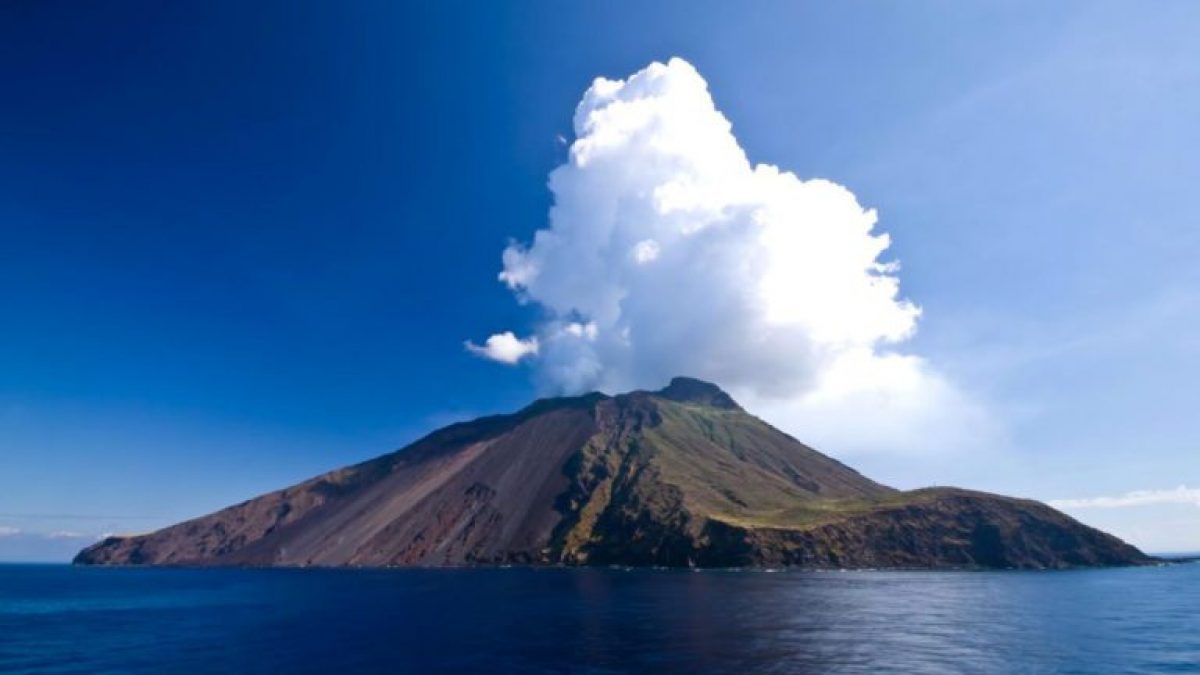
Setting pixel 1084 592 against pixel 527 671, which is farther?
pixel 1084 592

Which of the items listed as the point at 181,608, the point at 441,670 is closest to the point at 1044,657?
the point at 441,670

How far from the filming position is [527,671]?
65.6 meters

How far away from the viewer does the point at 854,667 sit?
6675cm

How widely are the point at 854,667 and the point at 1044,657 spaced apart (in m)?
25.1

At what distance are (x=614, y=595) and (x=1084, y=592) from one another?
110841 millimetres

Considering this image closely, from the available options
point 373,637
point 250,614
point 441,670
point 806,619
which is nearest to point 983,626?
point 806,619

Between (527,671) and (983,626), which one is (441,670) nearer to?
(527,671)

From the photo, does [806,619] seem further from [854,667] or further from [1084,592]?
[1084,592]

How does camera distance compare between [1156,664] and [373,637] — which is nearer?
[1156,664]

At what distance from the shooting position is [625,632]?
3543 inches

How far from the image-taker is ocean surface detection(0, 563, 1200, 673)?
234 ft

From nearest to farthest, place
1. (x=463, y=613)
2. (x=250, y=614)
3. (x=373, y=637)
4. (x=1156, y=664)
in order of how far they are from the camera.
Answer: (x=1156, y=664)
(x=373, y=637)
(x=463, y=613)
(x=250, y=614)

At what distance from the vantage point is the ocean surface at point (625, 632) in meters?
71.4

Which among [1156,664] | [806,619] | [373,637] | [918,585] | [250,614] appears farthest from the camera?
[918,585]
